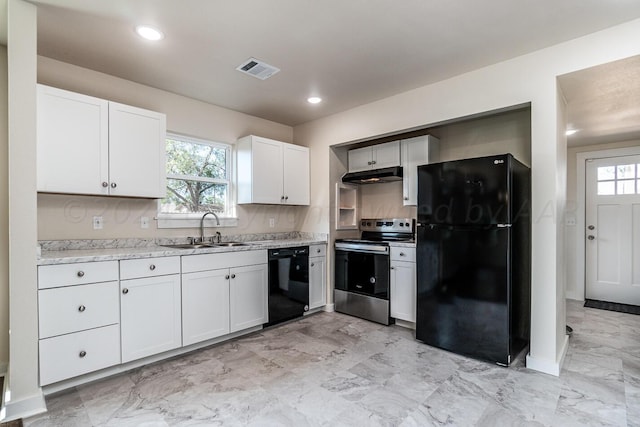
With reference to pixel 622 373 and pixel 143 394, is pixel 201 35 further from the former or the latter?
pixel 622 373

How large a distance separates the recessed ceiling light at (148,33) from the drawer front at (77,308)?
70.5 inches

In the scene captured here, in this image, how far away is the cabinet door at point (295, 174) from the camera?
160 inches

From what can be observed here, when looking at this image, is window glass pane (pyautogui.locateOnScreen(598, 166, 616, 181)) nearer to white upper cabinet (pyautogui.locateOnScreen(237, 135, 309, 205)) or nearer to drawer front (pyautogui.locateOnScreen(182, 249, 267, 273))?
white upper cabinet (pyautogui.locateOnScreen(237, 135, 309, 205))

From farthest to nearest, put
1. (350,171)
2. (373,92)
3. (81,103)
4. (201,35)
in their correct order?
(350,171) < (373,92) < (81,103) < (201,35)

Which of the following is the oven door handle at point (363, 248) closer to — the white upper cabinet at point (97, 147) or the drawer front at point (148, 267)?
the drawer front at point (148, 267)

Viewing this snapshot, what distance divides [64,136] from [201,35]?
1273 millimetres

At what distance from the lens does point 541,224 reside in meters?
2.50

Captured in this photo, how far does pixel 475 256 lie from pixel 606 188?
11.3ft

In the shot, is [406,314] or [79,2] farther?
[406,314]

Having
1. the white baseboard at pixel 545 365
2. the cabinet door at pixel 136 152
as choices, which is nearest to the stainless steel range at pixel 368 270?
the white baseboard at pixel 545 365

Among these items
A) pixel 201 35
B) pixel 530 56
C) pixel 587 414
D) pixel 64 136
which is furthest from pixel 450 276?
pixel 64 136

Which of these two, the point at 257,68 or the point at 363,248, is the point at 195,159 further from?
the point at 363,248

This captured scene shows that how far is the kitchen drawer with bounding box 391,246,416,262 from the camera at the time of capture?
336cm

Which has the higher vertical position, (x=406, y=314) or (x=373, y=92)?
(x=373, y=92)
